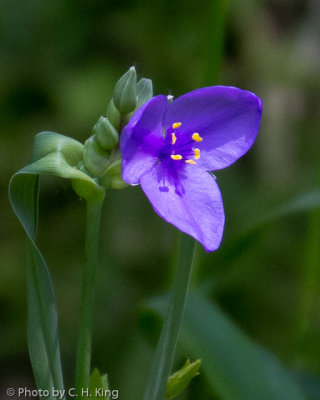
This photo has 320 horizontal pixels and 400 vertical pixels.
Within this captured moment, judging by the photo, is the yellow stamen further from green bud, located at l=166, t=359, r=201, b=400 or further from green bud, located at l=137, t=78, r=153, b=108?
green bud, located at l=166, t=359, r=201, b=400

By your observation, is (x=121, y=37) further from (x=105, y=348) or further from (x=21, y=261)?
(x=105, y=348)

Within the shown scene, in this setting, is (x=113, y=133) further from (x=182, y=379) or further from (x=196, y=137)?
(x=182, y=379)

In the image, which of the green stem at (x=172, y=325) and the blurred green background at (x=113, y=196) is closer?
the green stem at (x=172, y=325)

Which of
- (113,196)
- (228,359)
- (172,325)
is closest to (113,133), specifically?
(172,325)

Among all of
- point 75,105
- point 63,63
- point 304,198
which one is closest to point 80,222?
point 75,105

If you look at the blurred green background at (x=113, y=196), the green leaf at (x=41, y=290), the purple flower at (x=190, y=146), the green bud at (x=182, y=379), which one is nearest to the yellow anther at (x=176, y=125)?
the purple flower at (x=190, y=146)

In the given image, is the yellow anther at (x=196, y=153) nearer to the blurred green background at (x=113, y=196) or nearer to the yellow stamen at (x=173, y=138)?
the yellow stamen at (x=173, y=138)
